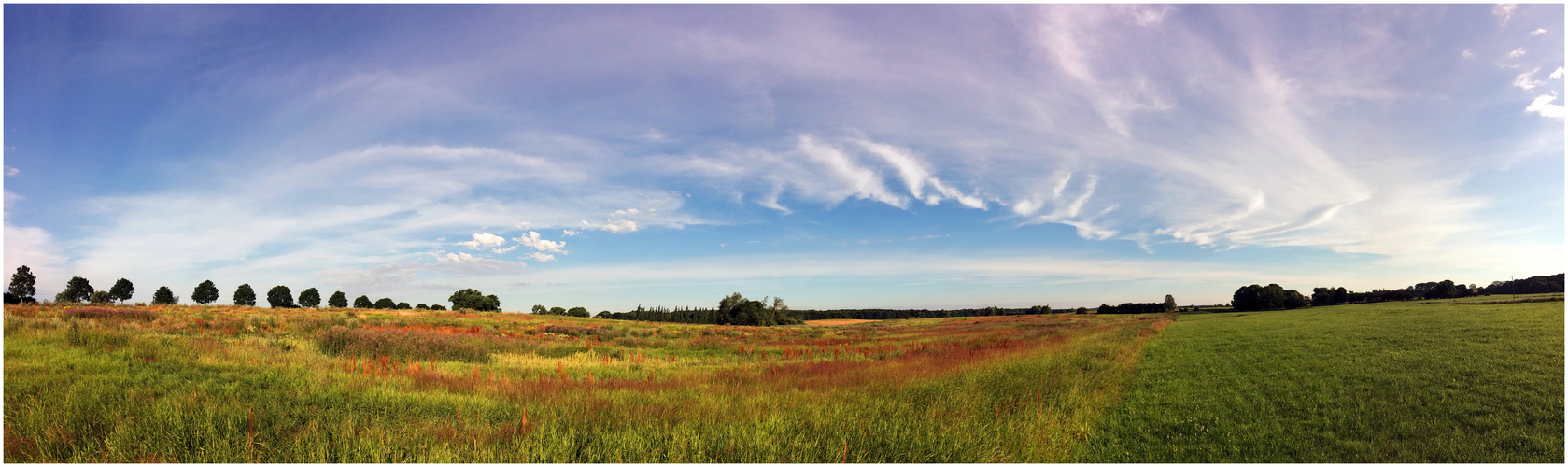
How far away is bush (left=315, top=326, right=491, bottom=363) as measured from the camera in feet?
63.8

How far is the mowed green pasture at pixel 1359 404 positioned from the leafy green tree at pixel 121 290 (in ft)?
486

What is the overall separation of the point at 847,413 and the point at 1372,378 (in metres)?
15.8

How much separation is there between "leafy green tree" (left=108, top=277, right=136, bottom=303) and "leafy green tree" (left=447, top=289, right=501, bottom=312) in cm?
4877

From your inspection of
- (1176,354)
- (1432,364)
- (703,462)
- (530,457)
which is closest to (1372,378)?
(1432,364)

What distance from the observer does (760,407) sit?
10039 mm

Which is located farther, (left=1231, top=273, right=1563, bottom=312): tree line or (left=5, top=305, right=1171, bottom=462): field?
(left=1231, top=273, right=1563, bottom=312): tree line

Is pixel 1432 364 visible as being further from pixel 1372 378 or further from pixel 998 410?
pixel 998 410

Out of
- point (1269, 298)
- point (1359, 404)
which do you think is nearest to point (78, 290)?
point (1359, 404)

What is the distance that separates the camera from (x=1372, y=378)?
49.9ft

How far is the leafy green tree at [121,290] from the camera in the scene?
97.4 metres

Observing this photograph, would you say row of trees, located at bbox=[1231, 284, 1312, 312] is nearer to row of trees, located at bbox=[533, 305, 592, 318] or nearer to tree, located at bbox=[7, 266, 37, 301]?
row of trees, located at bbox=[533, 305, 592, 318]

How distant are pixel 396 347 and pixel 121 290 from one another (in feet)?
420

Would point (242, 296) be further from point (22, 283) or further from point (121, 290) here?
point (22, 283)

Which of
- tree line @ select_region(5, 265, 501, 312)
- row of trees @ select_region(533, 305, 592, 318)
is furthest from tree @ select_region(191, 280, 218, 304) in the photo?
row of trees @ select_region(533, 305, 592, 318)
